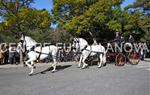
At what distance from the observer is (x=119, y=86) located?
15375mm

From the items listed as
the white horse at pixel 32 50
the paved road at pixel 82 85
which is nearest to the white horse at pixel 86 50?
the white horse at pixel 32 50

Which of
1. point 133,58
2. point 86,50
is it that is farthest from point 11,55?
point 133,58

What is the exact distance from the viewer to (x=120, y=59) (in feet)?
82.7

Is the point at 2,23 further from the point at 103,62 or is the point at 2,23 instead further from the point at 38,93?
the point at 38,93

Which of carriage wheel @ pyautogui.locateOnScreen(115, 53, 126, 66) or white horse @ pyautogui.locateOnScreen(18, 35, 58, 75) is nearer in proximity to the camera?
white horse @ pyautogui.locateOnScreen(18, 35, 58, 75)

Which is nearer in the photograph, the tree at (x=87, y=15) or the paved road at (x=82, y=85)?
the paved road at (x=82, y=85)

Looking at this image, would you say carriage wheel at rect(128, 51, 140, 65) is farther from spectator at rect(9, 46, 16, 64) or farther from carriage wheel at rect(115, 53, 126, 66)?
spectator at rect(9, 46, 16, 64)

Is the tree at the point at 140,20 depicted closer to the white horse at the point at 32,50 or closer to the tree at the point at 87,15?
the tree at the point at 87,15

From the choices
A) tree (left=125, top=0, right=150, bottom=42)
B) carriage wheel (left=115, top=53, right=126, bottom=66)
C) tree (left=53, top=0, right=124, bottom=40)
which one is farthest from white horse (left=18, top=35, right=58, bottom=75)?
tree (left=125, top=0, right=150, bottom=42)

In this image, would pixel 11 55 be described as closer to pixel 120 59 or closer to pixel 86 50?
pixel 86 50

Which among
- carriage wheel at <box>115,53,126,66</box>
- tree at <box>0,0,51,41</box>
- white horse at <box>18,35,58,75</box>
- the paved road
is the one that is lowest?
the paved road

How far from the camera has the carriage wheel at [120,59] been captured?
25.0m

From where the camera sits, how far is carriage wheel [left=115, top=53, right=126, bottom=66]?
25.0 meters

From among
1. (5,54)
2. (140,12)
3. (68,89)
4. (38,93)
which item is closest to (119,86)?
(68,89)
